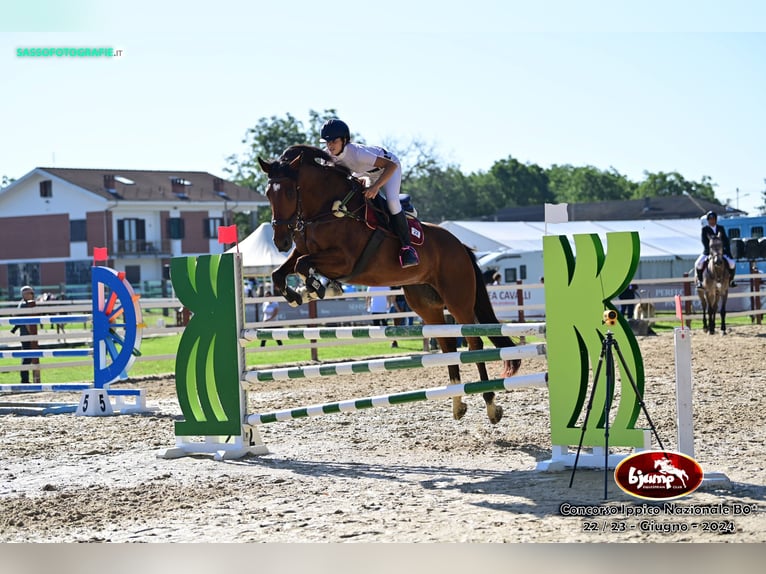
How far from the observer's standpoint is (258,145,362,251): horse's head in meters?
6.52

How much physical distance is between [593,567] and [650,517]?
0.56m

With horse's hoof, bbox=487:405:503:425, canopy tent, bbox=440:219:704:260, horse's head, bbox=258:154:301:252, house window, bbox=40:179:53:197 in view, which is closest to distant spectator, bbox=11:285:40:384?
horse's head, bbox=258:154:301:252

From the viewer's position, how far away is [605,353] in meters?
5.07

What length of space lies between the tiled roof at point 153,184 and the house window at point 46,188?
0.62m

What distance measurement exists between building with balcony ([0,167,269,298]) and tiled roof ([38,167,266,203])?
0.07m

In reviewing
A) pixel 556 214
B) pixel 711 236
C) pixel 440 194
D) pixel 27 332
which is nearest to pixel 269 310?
pixel 27 332

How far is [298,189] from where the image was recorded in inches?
258

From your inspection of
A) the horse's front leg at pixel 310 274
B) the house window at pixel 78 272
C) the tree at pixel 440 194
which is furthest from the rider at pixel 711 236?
the tree at pixel 440 194

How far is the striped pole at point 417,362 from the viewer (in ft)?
18.0

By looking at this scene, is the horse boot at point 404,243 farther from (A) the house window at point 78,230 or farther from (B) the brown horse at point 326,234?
(A) the house window at point 78,230

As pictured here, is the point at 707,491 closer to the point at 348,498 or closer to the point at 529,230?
the point at 348,498

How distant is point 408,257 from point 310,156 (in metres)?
1.02

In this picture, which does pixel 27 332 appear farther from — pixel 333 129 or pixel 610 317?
pixel 610 317

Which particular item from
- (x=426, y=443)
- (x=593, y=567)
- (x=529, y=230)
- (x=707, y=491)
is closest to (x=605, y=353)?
(x=707, y=491)
